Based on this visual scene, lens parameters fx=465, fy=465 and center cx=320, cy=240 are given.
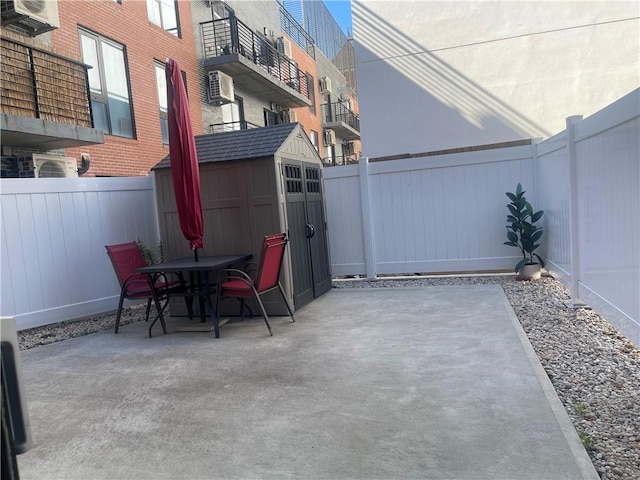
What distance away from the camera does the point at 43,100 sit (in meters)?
7.74

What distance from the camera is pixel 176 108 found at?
16.4ft

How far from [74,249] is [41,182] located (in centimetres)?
94

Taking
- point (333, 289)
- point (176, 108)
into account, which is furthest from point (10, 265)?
point (333, 289)

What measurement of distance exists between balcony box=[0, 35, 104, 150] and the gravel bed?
11.2 ft

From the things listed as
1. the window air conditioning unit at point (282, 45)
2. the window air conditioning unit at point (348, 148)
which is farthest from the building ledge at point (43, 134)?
the window air conditioning unit at point (348, 148)

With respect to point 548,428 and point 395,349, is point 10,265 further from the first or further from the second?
point 548,428

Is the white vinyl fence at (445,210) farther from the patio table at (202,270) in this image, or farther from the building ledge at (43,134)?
the building ledge at (43,134)

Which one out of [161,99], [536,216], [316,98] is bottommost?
[536,216]

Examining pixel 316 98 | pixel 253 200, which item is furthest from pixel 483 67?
pixel 316 98

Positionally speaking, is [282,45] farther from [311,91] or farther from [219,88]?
[219,88]

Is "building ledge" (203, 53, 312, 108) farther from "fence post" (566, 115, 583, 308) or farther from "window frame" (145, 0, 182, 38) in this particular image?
"fence post" (566, 115, 583, 308)

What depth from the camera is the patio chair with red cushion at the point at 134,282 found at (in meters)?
5.34

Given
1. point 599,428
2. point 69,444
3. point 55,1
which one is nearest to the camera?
point 599,428

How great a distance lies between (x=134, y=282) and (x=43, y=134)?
3.57 meters
